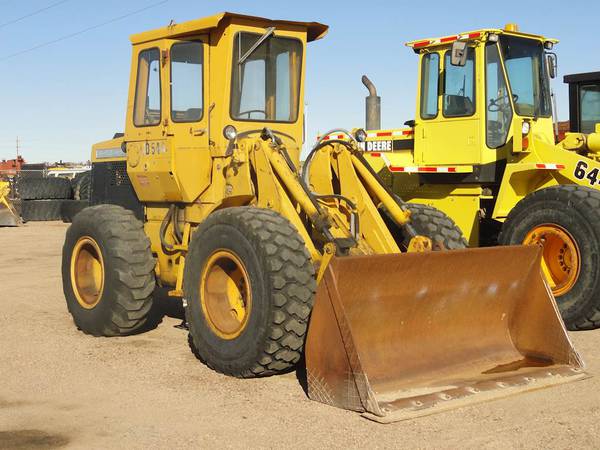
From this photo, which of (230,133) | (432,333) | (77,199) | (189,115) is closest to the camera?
(432,333)

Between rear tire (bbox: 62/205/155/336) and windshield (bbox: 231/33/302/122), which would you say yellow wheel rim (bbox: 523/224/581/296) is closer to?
windshield (bbox: 231/33/302/122)

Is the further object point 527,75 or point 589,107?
point 589,107

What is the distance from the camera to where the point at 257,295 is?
19.1 ft

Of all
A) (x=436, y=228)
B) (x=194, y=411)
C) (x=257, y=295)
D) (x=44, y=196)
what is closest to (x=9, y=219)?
(x=44, y=196)

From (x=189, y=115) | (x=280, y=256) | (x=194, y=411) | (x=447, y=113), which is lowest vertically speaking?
(x=194, y=411)

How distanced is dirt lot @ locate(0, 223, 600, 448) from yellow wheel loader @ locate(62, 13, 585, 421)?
17cm

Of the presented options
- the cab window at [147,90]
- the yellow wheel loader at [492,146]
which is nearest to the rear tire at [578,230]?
the yellow wheel loader at [492,146]

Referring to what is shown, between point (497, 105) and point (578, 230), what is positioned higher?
point (497, 105)

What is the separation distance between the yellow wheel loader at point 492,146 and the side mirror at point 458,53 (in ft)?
0.04

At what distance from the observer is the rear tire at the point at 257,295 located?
570cm

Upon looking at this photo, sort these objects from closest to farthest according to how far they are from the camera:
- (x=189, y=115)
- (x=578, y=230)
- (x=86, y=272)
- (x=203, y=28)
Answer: (x=203, y=28)
(x=189, y=115)
(x=86, y=272)
(x=578, y=230)

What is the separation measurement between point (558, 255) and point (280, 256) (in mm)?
4002

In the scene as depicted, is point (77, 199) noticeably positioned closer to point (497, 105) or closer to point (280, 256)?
point (497, 105)

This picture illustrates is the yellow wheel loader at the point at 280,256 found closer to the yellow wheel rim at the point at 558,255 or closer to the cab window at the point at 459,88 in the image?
the yellow wheel rim at the point at 558,255
